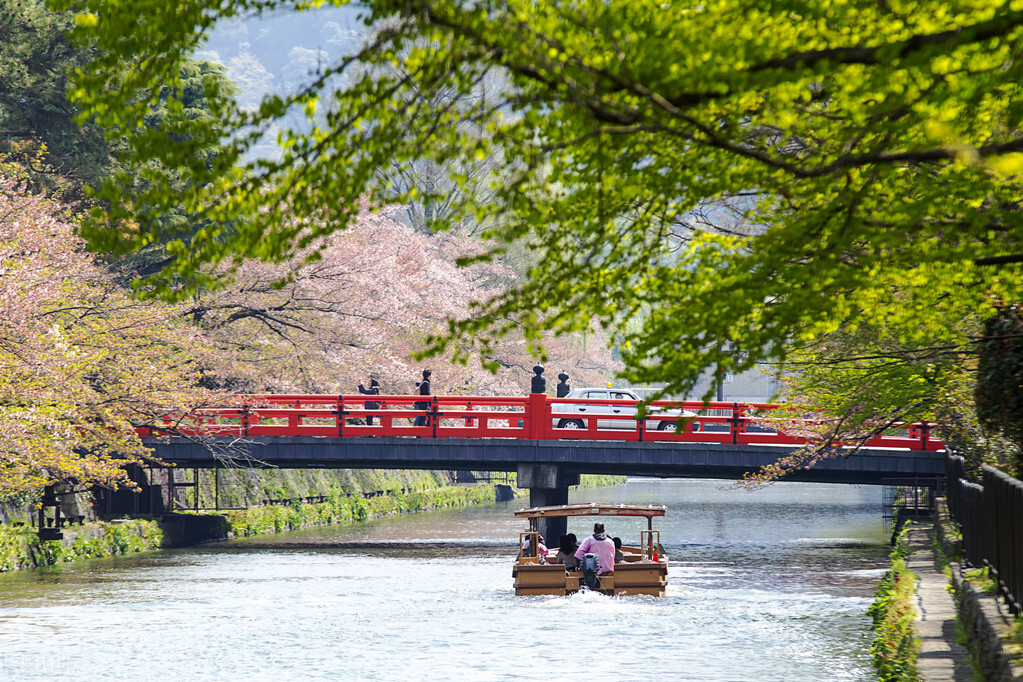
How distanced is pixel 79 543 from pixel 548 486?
467 inches

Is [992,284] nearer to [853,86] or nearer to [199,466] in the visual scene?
[853,86]

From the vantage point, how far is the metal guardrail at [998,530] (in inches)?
416

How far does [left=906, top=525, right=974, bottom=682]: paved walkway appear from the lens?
11.2 metres

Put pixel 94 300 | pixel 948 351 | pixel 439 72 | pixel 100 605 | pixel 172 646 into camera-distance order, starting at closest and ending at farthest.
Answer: pixel 439 72 < pixel 948 351 < pixel 172 646 < pixel 100 605 < pixel 94 300

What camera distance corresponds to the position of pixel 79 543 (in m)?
29.7

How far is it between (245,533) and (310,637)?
726 inches

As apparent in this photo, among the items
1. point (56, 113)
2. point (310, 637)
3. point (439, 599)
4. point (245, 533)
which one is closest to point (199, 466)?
point (245, 533)

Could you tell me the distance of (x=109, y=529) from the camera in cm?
3144

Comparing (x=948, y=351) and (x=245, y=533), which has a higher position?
(x=948, y=351)

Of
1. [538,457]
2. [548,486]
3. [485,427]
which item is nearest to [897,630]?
[538,457]

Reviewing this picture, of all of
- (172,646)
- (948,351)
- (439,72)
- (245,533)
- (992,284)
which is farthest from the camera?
(245,533)

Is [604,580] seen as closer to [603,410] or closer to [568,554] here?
[568,554]

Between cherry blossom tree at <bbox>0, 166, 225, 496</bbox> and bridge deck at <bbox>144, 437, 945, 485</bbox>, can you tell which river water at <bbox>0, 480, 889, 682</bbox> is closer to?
bridge deck at <bbox>144, 437, 945, 485</bbox>

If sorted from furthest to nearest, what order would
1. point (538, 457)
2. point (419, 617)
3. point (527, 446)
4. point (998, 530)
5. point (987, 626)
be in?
point (527, 446), point (538, 457), point (419, 617), point (998, 530), point (987, 626)
